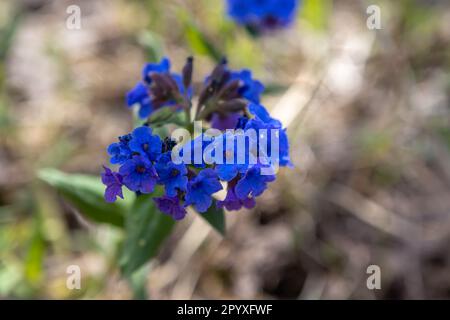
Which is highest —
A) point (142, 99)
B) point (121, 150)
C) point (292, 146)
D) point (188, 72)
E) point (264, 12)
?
point (264, 12)

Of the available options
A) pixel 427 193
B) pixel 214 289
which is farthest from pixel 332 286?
pixel 427 193

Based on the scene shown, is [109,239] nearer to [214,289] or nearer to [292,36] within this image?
[214,289]

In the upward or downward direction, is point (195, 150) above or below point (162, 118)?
below

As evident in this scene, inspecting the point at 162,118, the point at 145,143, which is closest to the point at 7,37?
the point at 162,118

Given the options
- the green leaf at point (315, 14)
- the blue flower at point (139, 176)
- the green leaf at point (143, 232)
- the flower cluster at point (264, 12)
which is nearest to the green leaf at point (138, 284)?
the green leaf at point (143, 232)

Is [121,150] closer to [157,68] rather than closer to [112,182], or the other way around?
[112,182]

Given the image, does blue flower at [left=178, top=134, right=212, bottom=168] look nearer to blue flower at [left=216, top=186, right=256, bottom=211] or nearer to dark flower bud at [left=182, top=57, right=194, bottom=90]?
blue flower at [left=216, top=186, right=256, bottom=211]
